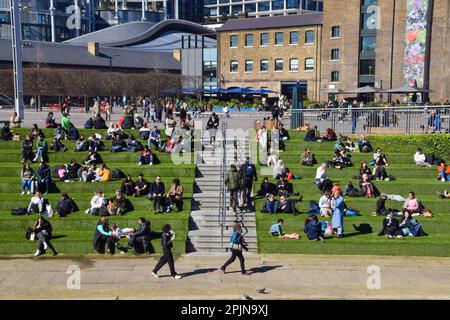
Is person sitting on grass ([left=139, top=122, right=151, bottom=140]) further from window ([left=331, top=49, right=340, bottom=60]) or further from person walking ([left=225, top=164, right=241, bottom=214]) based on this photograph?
window ([left=331, top=49, right=340, bottom=60])

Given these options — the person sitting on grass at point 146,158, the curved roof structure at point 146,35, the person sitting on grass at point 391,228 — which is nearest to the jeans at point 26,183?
the person sitting on grass at point 146,158

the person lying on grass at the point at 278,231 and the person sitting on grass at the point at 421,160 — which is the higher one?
the person sitting on grass at the point at 421,160

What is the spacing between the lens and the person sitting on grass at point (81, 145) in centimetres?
2546

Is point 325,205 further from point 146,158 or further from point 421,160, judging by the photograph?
point 146,158

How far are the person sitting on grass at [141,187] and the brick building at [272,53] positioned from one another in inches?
1691

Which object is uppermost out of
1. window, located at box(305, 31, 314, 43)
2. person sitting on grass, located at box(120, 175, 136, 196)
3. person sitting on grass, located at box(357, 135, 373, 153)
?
window, located at box(305, 31, 314, 43)

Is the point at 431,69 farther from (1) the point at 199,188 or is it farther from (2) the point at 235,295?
(2) the point at 235,295

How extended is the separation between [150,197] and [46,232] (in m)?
4.12

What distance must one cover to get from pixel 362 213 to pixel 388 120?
954 centimetres

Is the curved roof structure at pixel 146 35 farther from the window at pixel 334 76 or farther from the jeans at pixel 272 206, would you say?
the jeans at pixel 272 206

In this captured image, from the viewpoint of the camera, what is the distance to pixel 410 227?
756 inches

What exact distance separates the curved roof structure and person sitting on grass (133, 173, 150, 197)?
79586mm

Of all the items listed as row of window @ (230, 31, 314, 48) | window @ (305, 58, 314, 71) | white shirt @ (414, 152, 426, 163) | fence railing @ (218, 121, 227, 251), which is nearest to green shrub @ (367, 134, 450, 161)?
white shirt @ (414, 152, 426, 163)

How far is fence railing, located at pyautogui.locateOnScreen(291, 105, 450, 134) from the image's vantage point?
28531mm
